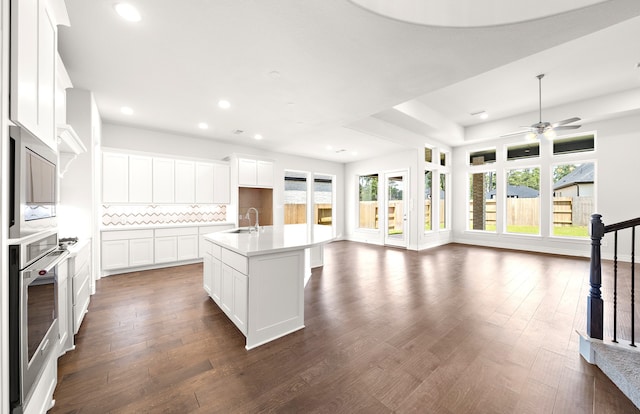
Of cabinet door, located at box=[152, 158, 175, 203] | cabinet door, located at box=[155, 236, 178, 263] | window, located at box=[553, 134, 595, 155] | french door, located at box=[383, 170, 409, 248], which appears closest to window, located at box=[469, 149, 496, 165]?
window, located at box=[553, 134, 595, 155]

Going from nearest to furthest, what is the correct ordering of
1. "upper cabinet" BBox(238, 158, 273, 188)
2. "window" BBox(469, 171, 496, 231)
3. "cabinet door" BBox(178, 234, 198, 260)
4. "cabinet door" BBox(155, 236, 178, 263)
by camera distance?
"cabinet door" BBox(155, 236, 178, 263)
"cabinet door" BBox(178, 234, 198, 260)
"upper cabinet" BBox(238, 158, 273, 188)
"window" BBox(469, 171, 496, 231)

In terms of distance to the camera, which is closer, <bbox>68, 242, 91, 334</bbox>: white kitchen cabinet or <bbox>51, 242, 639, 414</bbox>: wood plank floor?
<bbox>51, 242, 639, 414</bbox>: wood plank floor

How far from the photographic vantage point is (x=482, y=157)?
767 centimetres

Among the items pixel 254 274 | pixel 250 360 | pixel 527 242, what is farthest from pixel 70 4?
pixel 527 242

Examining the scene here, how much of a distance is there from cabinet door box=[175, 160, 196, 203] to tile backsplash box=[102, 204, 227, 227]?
0.42 m

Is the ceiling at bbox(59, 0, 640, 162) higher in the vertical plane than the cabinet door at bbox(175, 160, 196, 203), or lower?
higher

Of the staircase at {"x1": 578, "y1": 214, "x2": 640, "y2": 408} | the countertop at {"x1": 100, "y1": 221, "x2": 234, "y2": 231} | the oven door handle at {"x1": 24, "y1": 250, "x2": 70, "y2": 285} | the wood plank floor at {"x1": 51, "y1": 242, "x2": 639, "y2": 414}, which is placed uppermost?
the oven door handle at {"x1": 24, "y1": 250, "x2": 70, "y2": 285}

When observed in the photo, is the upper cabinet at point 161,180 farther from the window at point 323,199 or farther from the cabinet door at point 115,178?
the window at point 323,199

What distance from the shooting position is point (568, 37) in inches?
93.0

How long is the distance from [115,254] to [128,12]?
13.1 feet

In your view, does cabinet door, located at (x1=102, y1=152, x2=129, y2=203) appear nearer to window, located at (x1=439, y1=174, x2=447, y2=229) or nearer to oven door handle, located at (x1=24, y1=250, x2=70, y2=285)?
oven door handle, located at (x1=24, y1=250, x2=70, y2=285)

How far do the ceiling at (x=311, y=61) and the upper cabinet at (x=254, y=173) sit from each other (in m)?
0.81

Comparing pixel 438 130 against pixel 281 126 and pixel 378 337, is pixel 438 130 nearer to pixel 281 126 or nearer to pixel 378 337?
pixel 281 126

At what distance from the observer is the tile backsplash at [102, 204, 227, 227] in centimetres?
492
